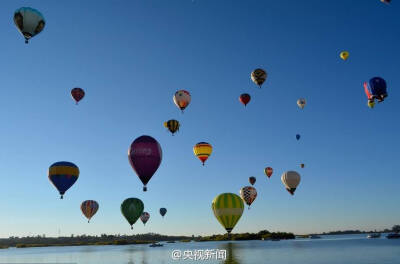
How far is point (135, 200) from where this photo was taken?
5069 centimetres

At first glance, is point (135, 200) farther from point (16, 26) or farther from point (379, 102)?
point (379, 102)

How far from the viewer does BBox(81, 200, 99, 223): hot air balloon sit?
58594 millimetres

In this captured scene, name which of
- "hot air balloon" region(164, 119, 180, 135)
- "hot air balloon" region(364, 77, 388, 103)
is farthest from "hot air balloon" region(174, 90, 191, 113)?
"hot air balloon" region(364, 77, 388, 103)

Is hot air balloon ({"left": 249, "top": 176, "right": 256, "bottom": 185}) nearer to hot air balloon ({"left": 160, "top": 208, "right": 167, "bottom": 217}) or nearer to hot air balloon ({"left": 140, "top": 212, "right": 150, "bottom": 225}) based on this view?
hot air balloon ({"left": 160, "top": 208, "right": 167, "bottom": 217})

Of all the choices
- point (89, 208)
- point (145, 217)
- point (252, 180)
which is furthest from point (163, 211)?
point (252, 180)

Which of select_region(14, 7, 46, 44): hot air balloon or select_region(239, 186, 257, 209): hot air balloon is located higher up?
select_region(14, 7, 46, 44): hot air balloon

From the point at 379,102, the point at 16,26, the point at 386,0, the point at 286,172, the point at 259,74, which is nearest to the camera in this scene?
the point at 16,26

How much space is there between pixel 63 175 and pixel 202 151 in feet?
50.6

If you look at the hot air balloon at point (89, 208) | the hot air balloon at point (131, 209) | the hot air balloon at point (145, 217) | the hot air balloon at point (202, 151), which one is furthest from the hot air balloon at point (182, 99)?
the hot air balloon at point (145, 217)

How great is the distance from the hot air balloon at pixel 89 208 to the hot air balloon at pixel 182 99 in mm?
23783

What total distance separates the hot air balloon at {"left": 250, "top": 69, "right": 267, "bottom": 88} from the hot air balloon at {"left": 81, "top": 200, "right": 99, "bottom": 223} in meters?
30.6

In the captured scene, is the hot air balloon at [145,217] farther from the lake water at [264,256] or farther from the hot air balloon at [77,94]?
the hot air balloon at [77,94]

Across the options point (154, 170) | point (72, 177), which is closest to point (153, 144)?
point (154, 170)

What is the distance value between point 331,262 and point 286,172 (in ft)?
48.7
